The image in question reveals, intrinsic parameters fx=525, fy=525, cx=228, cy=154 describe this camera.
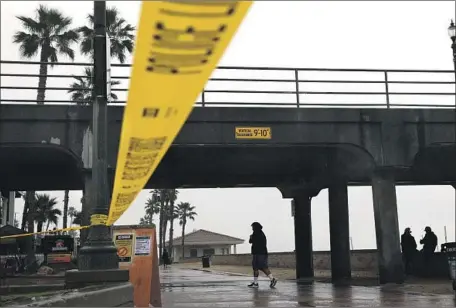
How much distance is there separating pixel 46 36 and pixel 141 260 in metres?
25.9

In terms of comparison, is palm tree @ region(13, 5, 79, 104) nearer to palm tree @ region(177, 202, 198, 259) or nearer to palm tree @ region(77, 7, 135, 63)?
palm tree @ region(77, 7, 135, 63)

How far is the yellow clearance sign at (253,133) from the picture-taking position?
13438 mm

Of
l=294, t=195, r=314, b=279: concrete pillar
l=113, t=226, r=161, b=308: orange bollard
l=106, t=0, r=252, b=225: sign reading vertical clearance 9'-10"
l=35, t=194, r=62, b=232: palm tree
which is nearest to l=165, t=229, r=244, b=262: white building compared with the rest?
l=35, t=194, r=62, b=232: palm tree

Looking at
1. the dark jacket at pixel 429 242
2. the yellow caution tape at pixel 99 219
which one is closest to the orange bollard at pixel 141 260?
the yellow caution tape at pixel 99 219

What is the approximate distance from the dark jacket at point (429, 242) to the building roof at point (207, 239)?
6792 cm

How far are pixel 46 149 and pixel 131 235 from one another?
6302mm

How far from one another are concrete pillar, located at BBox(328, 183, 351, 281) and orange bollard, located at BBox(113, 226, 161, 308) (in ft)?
35.9

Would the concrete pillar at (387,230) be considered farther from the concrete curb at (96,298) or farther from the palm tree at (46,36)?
the palm tree at (46,36)

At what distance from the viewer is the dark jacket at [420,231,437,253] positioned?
1800 cm

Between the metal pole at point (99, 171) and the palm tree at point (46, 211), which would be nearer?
the metal pole at point (99, 171)

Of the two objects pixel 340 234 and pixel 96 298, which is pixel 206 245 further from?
pixel 96 298

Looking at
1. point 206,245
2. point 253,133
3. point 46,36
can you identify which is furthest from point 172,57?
point 206,245

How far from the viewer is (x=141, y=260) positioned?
26.0 feet

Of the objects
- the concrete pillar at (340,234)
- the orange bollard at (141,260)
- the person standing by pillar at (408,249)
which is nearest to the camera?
the orange bollard at (141,260)
